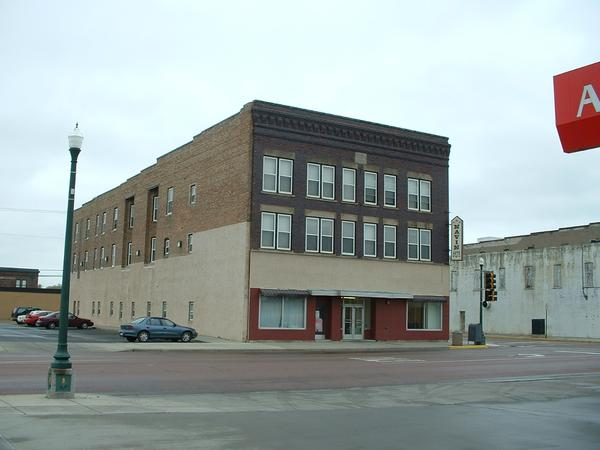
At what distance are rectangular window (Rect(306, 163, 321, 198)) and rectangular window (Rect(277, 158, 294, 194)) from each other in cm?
117

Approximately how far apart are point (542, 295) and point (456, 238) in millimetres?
22818

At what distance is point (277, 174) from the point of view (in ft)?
134

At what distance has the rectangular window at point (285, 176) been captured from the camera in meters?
41.0

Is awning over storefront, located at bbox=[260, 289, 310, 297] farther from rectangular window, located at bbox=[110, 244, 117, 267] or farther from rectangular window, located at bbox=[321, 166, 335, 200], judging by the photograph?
rectangular window, located at bbox=[110, 244, 117, 267]

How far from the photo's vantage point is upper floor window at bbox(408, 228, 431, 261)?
46125 millimetres

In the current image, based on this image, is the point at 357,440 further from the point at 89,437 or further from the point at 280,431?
the point at 89,437

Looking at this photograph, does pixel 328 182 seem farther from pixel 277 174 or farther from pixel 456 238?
pixel 456 238

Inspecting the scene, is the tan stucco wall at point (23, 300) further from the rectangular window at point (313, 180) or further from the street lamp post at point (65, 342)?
the street lamp post at point (65, 342)

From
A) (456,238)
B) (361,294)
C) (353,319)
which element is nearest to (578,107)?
(361,294)

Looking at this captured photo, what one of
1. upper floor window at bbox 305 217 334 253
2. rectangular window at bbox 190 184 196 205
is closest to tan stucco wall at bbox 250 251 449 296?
upper floor window at bbox 305 217 334 253

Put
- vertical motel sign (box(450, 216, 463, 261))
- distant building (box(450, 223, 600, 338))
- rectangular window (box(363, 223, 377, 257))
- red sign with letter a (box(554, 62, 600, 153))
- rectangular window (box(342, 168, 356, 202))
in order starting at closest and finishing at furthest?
red sign with letter a (box(554, 62, 600, 153)) < rectangular window (box(342, 168, 356, 202)) < rectangular window (box(363, 223, 377, 257)) < vertical motel sign (box(450, 216, 463, 261)) < distant building (box(450, 223, 600, 338))

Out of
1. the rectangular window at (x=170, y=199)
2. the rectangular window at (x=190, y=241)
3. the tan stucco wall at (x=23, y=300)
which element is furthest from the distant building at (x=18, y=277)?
the rectangular window at (x=190, y=241)

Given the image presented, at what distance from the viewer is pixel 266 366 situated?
24.5m

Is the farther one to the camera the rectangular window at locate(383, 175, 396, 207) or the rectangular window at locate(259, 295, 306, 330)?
the rectangular window at locate(383, 175, 396, 207)
